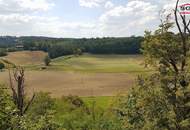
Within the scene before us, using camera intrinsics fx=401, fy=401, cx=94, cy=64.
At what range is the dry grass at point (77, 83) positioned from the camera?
278ft

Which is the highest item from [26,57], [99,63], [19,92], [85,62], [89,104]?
[19,92]

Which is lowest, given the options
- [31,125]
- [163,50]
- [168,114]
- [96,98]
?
[96,98]

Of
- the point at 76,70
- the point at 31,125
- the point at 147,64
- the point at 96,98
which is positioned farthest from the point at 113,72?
the point at 31,125

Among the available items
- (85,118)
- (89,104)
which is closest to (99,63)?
(89,104)

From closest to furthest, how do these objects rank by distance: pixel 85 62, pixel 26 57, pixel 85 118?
1. pixel 85 118
2. pixel 85 62
3. pixel 26 57

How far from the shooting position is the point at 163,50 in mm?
24422

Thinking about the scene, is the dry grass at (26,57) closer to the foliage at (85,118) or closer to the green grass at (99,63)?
the green grass at (99,63)

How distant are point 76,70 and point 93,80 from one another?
2006 cm

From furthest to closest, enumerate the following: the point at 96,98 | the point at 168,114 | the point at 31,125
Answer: the point at 96,98
the point at 168,114
the point at 31,125

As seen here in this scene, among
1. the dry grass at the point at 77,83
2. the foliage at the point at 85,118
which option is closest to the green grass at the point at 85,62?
the dry grass at the point at 77,83

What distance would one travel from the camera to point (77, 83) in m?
97.2

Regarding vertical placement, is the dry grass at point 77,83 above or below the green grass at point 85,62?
below

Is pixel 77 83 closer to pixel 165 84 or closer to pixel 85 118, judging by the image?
pixel 85 118

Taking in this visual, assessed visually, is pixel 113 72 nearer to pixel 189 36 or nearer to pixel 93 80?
pixel 93 80
